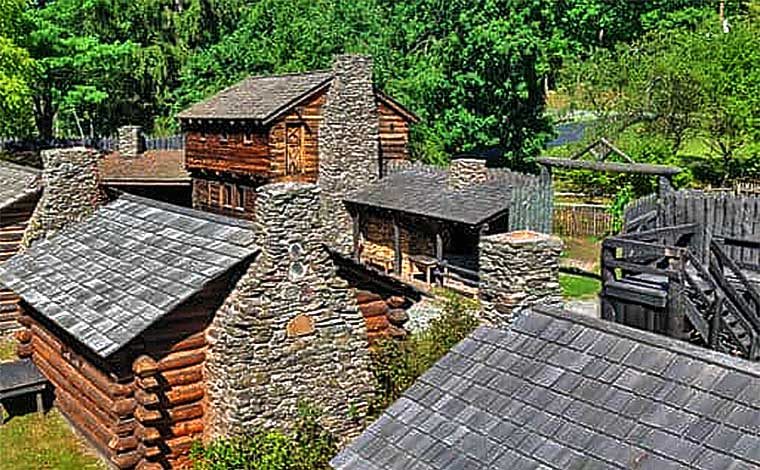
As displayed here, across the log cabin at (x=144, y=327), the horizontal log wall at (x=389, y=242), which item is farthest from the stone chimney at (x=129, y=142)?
the log cabin at (x=144, y=327)

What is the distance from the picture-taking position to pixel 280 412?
45.6 feet

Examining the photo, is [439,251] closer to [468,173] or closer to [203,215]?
[468,173]

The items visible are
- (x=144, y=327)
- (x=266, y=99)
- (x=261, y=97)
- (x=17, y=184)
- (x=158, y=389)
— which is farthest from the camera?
(x=261, y=97)

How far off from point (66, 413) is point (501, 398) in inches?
405

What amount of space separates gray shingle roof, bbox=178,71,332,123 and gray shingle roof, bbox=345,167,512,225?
3.99m

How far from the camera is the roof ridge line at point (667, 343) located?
8047mm

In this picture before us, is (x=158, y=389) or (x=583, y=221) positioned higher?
(x=158, y=389)

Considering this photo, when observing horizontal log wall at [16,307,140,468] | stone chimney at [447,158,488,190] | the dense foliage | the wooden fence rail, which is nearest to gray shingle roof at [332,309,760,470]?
horizontal log wall at [16,307,140,468]

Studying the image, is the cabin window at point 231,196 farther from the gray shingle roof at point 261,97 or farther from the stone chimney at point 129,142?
the stone chimney at point 129,142

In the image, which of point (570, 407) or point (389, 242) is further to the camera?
point (389, 242)

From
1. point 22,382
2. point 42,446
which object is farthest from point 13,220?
point 42,446

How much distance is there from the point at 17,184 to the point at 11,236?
1.42m

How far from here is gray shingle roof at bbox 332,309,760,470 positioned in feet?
25.3

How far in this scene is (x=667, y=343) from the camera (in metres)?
8.67
